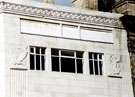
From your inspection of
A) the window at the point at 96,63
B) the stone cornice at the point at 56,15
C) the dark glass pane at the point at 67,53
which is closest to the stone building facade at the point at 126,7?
the stone cornice at the point at 56,15

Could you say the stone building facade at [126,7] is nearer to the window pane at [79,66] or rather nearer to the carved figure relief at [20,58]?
the window pane at [79,66]

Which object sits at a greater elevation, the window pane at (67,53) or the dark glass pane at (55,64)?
the window pane at (67,53)

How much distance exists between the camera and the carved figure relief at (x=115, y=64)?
31289 millimetres

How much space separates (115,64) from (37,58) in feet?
19.3

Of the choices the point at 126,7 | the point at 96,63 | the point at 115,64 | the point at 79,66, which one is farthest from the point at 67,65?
the point at 126,7

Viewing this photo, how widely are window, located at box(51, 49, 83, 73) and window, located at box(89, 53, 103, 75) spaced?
761 mm

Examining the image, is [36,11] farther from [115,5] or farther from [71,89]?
[115,5]

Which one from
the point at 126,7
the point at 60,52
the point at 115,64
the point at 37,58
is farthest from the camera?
the point at 126,7

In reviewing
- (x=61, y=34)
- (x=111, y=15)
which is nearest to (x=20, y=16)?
(x=61, y=34)

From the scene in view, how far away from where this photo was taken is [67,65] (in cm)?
2998

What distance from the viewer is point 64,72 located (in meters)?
29.5

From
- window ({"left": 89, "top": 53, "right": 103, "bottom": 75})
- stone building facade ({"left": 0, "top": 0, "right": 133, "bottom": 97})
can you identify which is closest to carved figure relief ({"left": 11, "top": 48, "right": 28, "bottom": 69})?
stone building facade ({"left": 0, "top": 0, "right": 133, "bottom": 97})

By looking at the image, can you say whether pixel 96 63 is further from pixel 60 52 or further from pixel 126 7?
pixel 126 7

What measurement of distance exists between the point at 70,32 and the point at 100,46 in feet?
8.22
